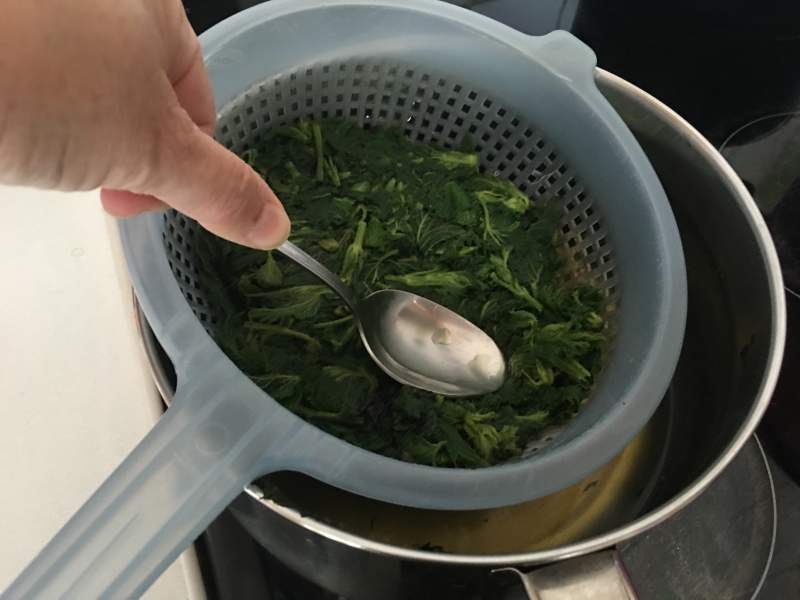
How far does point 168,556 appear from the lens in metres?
0.51

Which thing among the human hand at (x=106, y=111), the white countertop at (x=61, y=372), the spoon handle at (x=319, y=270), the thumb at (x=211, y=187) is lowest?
the white countertop at (x=61, y=372)

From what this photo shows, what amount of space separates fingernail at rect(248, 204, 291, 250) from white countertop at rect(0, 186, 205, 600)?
0.97 ft

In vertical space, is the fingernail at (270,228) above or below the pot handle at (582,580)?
above

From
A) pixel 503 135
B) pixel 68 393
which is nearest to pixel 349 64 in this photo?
pixel 503 135

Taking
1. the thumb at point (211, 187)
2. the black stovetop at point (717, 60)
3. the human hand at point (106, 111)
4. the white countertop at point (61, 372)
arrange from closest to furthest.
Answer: the human hand at point (106, 111), the thumb at point (211, 187), the white countertop at point (61, 372), the black stovetop at point (717, 60)

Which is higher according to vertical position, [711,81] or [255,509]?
[711,81]

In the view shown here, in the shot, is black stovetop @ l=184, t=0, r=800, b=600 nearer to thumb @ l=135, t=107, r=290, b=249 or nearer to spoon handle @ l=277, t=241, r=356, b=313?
spoon handle @ l=277, t=241, r=356, b=313

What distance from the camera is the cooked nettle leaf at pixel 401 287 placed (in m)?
0.80

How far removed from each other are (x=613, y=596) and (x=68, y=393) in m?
0.57

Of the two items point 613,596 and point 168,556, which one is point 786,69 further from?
point 168,556

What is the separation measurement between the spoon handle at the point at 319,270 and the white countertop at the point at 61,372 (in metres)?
0.19

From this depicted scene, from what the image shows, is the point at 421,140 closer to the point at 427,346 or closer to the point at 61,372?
the point at 427,346

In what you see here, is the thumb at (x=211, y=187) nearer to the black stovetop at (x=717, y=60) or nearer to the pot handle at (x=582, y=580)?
the pot handle at (x=582, y=580)

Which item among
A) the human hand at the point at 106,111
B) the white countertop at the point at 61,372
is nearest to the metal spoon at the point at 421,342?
the white countertop at the point at 61,372
